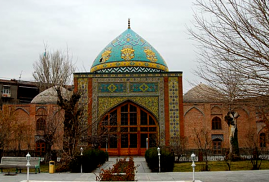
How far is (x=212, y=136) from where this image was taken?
21031 mm

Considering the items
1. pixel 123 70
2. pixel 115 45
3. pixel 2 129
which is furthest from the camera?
pixel 115 45

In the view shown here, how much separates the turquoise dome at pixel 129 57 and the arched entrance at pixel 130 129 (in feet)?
9.40

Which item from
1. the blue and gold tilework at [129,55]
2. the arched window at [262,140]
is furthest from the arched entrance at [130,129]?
the arched window at [262,140]

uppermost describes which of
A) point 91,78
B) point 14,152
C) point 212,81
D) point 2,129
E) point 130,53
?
point 130,53

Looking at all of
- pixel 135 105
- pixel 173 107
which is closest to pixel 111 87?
pixel 135 105

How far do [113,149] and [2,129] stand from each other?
711 centimetres

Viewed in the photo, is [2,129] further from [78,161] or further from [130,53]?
[130,53]

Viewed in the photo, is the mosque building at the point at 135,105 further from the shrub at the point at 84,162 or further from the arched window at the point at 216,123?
the shrub at the point at 84,162

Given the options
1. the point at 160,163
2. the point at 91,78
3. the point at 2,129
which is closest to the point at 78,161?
the point at 160,163

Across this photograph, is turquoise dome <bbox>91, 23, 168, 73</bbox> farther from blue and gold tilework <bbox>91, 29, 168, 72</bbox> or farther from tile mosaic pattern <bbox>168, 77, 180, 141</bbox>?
tile mosaic pattern <bbox>168, 77, 180, 141</bbox>

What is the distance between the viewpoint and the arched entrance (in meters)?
19.9

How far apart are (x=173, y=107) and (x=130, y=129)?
2970 mm

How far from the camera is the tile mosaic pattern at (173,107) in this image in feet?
65.2

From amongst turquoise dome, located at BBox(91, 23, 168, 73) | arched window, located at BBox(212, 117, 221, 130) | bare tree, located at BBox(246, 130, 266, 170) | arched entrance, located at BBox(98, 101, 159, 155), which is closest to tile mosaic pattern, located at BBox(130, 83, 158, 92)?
arched entrance, located at BBox(98, 101, 159, 155)
